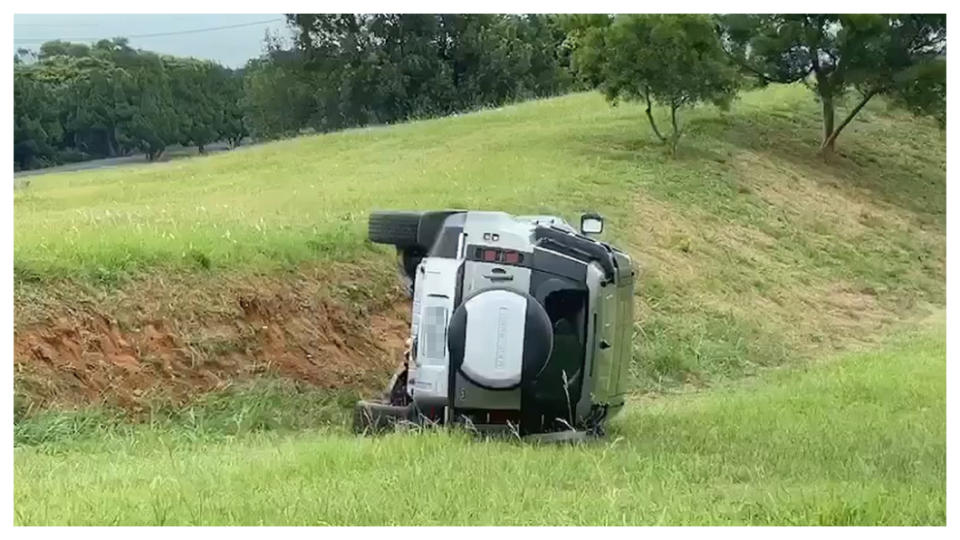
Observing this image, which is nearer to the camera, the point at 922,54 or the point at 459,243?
the point at 459,243

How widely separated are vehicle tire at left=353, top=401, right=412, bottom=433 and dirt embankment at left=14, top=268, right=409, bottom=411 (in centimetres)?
145

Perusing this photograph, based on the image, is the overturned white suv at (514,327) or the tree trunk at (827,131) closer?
the overturned white suv at (514,327)

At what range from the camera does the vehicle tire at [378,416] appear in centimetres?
701

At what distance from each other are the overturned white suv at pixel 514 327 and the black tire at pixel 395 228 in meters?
0.48

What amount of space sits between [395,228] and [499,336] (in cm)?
158

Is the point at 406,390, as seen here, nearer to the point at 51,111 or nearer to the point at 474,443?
the point at 474,443

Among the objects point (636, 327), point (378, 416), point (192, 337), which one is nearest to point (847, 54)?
point (636, 327)

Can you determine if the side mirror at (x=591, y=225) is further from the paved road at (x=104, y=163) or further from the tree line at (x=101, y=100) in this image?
the paved road at (x=104, y=163)

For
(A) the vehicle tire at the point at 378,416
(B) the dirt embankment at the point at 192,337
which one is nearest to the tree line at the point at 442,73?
(B) the dirt embankment at the point at 192,337

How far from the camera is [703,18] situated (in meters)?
20.5

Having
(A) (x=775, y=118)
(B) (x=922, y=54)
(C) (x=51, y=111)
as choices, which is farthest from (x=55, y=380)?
(A) (x=775, y=118)

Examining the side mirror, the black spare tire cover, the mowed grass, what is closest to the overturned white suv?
the black spare tire cover

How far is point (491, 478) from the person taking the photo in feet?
18.2

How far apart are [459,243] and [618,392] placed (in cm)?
141
